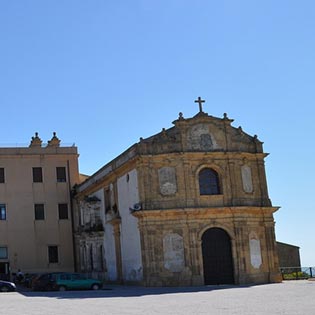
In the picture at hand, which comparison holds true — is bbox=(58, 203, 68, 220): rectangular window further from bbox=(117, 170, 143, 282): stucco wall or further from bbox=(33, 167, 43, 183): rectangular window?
bbox=(117, 170, 143, 282): stucco wall

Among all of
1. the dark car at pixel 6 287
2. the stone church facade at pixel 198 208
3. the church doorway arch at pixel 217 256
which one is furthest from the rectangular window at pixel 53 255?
the church doorway arch at pixel 217 256

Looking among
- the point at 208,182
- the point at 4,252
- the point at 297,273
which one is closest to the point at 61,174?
the point at 4,252

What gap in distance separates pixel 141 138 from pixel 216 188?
541 centimetres

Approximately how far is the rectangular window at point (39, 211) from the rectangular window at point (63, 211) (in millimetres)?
1365

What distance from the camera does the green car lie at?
3747cm

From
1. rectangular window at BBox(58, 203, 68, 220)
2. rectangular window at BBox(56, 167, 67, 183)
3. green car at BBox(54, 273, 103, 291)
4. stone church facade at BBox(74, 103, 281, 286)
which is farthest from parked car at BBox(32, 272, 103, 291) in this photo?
rectangular window at BBox(56, 167, 67, 183)

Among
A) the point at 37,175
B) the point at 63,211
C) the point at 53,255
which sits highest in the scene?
the point at 37,175

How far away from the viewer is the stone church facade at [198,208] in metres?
37.2

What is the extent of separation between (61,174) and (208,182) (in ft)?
59.0

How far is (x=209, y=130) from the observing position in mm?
38906

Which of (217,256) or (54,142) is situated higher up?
(54,142)

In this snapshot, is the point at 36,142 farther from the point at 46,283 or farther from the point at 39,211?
the point at 46,283

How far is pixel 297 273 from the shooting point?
4306 centimetres

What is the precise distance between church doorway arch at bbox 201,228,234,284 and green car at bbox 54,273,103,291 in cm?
640
